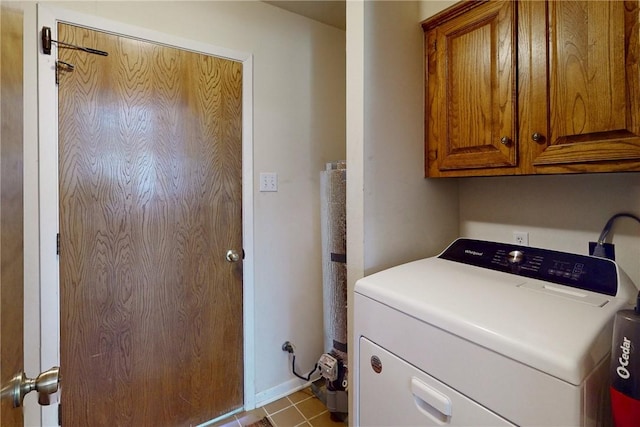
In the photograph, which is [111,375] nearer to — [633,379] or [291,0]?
[633,379]

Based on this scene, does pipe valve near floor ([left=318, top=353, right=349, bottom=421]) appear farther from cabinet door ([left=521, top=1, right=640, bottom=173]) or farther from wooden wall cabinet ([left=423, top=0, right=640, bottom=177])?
cabinet door ([left=521, top=1, right=640, bottom=173])

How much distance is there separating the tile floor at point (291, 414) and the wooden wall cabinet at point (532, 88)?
149cm

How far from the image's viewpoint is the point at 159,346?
1.57 m

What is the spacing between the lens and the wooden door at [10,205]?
0.50 meters

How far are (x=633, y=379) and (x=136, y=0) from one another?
7.02 feet

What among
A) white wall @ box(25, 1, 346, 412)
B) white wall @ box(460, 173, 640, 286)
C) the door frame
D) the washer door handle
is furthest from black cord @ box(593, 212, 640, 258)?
the door frame

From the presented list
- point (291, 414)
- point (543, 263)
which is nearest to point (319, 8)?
point (543, 263)

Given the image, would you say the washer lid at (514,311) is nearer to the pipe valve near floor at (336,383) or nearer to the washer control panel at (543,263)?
the washer control panel at (543,263)

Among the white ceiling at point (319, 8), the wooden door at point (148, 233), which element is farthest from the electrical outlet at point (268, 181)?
the white ceiling at point (319, 8)

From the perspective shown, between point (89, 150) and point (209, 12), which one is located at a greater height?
point (209, 12)

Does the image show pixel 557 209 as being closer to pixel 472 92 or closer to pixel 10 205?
pixel 472 92

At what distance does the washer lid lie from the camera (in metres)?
0.62

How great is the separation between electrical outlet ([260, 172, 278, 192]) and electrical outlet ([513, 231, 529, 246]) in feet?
4.15

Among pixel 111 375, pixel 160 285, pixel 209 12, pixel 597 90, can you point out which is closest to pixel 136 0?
pixel 209 12
